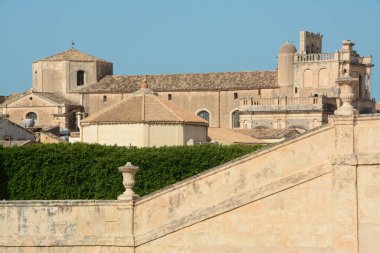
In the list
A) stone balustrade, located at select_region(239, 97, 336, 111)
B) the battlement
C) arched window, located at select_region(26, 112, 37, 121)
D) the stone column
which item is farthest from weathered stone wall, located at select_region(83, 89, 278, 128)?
the stone column

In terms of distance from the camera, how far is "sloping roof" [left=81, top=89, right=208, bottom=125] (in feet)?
153

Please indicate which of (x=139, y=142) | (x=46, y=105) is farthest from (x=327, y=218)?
(x=46, y=105)

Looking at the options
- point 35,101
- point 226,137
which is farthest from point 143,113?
point 35,101

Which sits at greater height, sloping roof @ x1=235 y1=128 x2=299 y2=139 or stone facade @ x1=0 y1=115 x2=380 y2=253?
sloping roof @ x1=235 y1=128 x2=299 y2=139

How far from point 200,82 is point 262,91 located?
15.6ft

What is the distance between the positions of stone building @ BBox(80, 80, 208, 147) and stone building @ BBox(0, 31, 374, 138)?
117ft

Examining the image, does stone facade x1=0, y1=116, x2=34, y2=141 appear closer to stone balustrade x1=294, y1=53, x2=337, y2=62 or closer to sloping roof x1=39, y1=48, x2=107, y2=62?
stone balustrade x1=294, y1=53, x2=337, y2=62

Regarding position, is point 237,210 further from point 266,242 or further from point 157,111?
point 157,111

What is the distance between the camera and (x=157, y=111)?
47.2 meters

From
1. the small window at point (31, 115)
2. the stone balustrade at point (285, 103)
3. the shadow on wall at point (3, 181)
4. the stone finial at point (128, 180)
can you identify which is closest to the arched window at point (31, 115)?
the small window at point (31, 115)

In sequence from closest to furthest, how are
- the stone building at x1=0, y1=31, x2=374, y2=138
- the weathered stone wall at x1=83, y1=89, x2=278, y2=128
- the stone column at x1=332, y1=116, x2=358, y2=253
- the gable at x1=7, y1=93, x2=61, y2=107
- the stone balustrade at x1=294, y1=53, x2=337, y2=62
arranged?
the stone column at x1=332, y1=116, x2=358, y2=253
the stone building at x1=0, y1=31, x2=374, y2=138
the weathered stone wall at x1=83, y1=89, x2=278, y2=128
the stone balustrade at x1=294, y1=53, x2=337, y2=62
the gable at x1=7, y1=93, x2=61, y2=107

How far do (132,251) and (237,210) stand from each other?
2545 millimetres

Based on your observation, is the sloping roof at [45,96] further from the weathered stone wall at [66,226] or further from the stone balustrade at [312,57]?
the weathered stone wall at [66,226]

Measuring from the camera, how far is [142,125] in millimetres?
46375
